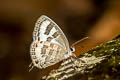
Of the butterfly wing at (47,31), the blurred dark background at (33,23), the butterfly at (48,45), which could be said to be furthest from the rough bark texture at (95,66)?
the blurred dark background at (33,23)

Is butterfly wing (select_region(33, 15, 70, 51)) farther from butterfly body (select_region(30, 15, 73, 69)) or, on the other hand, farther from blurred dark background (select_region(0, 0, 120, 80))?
blurred dark background (select_region(0, 0, 120, 80))

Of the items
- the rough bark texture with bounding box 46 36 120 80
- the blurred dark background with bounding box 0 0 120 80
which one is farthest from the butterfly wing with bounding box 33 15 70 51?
the blurred dark background with bounding box 0 0 120 80

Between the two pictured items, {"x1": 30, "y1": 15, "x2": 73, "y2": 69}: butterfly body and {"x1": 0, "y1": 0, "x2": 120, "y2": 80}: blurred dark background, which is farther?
{"x1": 0, "y1": 0, "x2": 120, "y2": 80}: blurred dark background

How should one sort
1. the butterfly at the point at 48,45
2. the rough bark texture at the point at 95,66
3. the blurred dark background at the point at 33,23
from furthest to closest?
1. the blurred dark background at the point at 33,23
2. the butterfly at the point at 48,45
3. the rough bark texture at the point at 95,66

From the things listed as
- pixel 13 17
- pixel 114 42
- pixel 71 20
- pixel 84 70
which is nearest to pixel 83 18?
pixel 71 20

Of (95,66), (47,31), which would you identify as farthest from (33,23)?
(95,66)

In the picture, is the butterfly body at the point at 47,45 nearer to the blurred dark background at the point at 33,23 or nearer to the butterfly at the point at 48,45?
the butterfly at the point at 48,45
